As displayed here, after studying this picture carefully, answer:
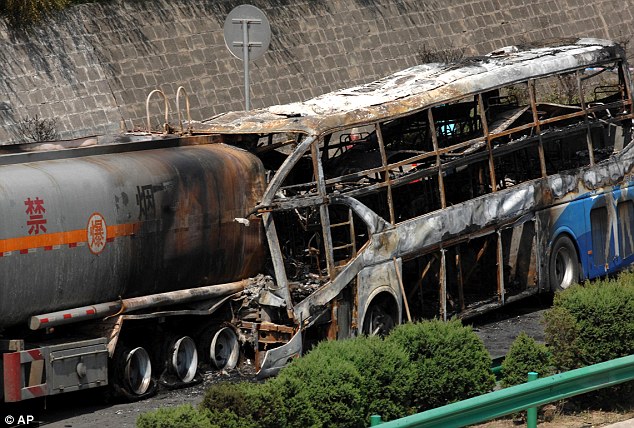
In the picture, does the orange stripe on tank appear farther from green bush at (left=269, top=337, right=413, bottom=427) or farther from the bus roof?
green bush at (left=269, top=337, right=413, bottom=427)

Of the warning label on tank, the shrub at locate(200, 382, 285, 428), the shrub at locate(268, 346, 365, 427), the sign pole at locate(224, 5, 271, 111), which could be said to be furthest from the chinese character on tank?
the sign pole at locate(224, 5, 271, 111)

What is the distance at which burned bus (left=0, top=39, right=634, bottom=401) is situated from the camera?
45.1 feet

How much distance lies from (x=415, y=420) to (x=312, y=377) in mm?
1326

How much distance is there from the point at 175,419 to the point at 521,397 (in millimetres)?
3136

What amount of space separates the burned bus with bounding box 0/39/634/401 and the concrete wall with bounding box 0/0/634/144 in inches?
318

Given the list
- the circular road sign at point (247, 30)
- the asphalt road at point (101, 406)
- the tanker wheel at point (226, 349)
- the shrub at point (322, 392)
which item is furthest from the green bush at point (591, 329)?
the circular road sign at point (247, 30)

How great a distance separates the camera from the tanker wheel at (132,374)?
47.0 ft

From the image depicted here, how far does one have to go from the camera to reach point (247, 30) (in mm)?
18859

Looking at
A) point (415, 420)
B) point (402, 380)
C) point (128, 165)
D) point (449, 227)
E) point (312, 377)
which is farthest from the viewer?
point (449, 227)

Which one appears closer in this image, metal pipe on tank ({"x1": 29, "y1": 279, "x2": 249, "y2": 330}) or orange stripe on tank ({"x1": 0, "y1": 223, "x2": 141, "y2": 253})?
orange stripe on tank ({"x1": 0, "y1": 223, "x2": 141, "y2": 253})

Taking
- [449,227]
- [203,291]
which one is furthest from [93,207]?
[449,227]

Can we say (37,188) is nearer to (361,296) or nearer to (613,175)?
(361,296)

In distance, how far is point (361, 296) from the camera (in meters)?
16.2

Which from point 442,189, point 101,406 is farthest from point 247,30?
point 101,406
